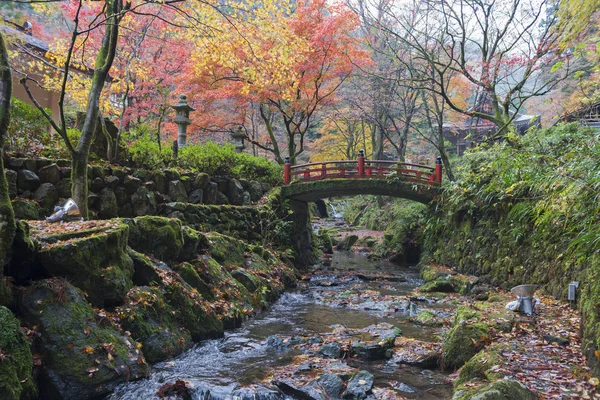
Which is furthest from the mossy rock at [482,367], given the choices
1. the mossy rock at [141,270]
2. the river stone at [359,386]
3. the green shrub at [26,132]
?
the green shrub at [26,132]

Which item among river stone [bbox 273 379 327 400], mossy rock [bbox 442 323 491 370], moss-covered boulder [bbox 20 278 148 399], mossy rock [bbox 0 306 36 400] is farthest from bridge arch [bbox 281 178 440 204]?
mossy rock [bbox 0 306 36 400]

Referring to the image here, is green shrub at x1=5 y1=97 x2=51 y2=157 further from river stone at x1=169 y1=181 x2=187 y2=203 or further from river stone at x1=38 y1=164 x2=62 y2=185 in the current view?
river stone at x1=169 y1=181 x2=187 y2=203

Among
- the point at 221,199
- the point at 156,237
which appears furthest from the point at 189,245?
the point at 221,199

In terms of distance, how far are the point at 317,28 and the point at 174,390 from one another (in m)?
15.3

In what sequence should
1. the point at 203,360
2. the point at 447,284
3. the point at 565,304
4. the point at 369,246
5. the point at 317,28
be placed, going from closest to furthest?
the point at 203,360 → the point at 565,304 → the point at 447,284 → the point at 317,28 → the point at 369,246

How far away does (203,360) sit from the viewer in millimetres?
6156

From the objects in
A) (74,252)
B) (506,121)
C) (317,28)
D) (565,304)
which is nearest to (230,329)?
(74,252)

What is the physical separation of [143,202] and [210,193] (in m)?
3.02

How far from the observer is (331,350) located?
6.59 metres

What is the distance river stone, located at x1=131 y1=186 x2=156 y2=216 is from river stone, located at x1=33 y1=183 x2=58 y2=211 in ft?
6.04

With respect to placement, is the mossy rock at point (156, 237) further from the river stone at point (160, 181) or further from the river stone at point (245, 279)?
the river stone at point (160, 181)

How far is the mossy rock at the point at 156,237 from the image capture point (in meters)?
7.23

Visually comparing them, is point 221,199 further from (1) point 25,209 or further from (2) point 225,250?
(1) point 25,209

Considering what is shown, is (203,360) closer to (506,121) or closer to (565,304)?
(565,304)
